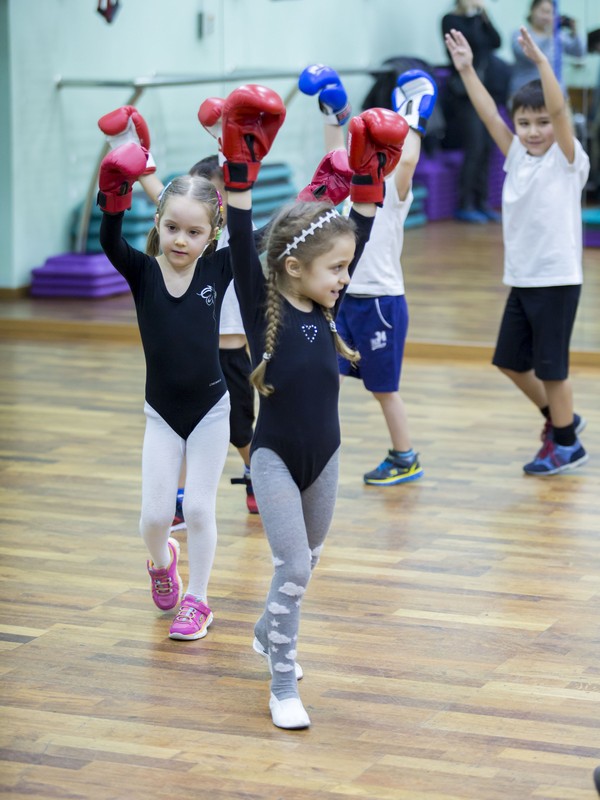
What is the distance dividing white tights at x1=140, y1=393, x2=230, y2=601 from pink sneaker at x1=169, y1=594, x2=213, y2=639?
0.03 meters

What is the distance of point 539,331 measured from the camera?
4695 millimetres

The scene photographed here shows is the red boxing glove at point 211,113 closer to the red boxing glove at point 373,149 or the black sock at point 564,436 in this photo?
the red boxing glove at point 373,149

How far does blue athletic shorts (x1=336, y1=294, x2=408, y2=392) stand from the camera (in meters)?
4.57

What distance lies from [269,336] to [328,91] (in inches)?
54.8

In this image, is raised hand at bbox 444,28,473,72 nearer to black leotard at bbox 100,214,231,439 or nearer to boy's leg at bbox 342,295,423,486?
boy's leg at bbox 342,295,423,486

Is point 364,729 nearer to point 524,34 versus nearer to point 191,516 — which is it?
point 191,516

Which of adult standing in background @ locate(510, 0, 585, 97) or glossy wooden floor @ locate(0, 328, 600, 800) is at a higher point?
adult standing in background @ locate(510, 0, 585, 97)

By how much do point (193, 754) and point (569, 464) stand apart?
253cm

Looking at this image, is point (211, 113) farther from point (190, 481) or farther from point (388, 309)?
point (190, 481)

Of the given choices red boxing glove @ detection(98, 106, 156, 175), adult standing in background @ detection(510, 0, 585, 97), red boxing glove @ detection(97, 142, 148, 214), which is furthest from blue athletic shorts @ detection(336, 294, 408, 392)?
adult standing in background @ detection(510, 0, 585, 97)

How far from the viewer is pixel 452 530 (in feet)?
13.4

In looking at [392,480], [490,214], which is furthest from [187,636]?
[490,214]

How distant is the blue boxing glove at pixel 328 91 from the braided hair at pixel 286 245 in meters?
1.20

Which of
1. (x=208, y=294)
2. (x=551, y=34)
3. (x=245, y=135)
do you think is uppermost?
(x=551, y=34)
